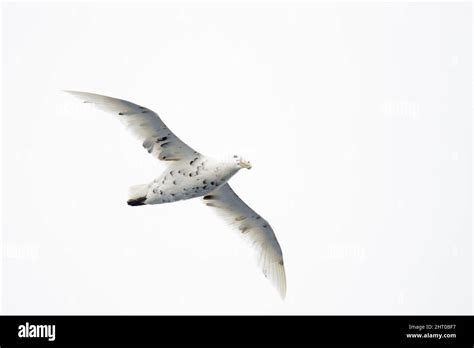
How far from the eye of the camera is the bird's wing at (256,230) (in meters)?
14.1

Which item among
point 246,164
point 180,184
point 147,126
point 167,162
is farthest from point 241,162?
point 147,126

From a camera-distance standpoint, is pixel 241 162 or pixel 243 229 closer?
pixel 241 162

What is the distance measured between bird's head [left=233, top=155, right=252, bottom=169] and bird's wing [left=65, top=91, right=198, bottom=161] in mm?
817

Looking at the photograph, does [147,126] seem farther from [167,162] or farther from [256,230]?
[256,230]

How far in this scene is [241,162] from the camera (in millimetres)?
12336

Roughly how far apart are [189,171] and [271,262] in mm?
2801

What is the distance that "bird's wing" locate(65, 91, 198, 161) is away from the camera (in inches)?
478

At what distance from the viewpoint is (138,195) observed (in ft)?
41.7

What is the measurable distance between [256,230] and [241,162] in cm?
235
